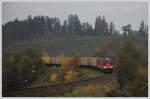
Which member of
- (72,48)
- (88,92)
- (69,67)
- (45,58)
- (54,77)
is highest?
(72,48)

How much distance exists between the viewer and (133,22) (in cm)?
602

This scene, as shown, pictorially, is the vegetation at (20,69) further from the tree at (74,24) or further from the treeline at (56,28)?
the tree at (74,24)

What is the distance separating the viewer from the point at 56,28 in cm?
605

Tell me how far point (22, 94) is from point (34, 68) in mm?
322

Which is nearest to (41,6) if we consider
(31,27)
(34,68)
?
(31,27)

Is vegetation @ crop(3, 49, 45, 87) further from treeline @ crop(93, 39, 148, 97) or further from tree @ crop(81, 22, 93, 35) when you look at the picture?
treeline @ crop(93, 39, 148, 97)

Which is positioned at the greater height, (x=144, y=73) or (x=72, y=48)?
(x=72, y=48)

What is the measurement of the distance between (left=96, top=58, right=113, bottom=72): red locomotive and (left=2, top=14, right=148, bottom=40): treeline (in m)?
0.30

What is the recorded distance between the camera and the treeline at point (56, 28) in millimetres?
6000

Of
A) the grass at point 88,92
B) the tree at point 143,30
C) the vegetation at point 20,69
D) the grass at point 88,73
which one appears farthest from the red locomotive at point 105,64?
the vegetation at point 20,69

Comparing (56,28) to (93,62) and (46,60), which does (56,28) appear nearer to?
(46,60)

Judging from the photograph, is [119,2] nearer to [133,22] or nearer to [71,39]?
[133,22]

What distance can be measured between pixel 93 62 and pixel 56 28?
574 mm

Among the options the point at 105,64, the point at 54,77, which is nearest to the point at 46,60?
the point at 54,77
